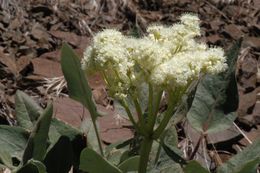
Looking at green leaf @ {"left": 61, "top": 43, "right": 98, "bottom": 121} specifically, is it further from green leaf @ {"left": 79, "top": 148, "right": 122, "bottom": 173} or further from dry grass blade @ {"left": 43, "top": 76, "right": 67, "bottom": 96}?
dry grass blade @ {"left": 43, "top": 76, "right": 67, "bottom": 96}

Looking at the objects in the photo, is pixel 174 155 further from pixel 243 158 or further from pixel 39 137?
pixel 39 137

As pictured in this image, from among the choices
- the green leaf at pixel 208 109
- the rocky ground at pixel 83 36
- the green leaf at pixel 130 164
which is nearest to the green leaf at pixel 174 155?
the green leaf at pixel 208 109

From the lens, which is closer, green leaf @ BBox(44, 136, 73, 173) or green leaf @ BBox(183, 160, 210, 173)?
green leaf @ BBox(183, 160, 210, 173)

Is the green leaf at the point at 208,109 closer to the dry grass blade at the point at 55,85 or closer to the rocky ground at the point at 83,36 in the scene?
the rocky ground at the point at 83,36

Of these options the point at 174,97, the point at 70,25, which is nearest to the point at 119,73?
the point at 174,97

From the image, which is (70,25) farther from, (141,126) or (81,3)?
(141,126)

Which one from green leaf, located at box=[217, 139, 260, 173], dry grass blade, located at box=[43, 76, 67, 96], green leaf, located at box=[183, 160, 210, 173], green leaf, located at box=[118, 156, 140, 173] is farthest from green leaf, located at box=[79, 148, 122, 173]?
dry grass blade, located at box=[43, 76, 67, 96]
